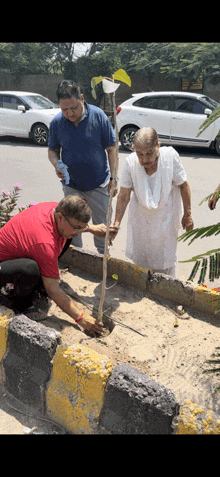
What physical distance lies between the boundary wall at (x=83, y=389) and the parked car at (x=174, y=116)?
8901 mm

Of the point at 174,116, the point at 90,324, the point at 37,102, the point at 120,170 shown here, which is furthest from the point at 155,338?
the point at 37,102

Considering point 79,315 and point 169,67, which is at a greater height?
point 169,67

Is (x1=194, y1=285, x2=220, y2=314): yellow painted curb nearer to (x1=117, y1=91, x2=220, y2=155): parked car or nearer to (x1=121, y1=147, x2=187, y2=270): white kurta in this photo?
(x1=121, y1=147, x2=187, y2=270): white kurta

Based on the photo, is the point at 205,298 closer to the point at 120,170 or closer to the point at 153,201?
the point at 153,201

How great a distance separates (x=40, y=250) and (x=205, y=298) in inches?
51.7

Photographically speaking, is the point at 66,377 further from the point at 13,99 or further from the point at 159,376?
the point at 13,99

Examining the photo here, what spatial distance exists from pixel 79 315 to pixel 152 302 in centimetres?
77

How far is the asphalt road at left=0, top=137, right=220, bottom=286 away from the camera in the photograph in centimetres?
531

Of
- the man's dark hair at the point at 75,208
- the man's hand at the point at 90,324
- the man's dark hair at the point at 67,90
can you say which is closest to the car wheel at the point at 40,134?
the man's dark hair at the point at 67,90

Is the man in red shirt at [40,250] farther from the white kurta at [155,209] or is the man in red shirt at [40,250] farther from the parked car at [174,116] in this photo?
the parked car at [174,116]

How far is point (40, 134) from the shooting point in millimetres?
12359

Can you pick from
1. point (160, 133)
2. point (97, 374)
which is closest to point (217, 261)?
point (97, 374)

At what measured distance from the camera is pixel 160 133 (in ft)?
35.9

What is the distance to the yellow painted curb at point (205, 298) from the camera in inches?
124
